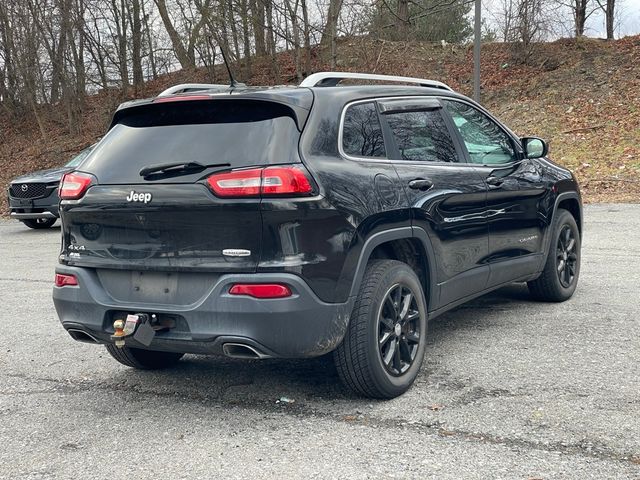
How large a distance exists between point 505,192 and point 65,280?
10.2ft

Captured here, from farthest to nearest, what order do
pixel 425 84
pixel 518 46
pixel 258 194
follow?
pixel 518 46
pixel 425 84
pixel 258 194

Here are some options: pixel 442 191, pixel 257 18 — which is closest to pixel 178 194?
pixel 442 191

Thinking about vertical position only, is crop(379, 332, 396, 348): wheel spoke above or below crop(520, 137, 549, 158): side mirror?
below

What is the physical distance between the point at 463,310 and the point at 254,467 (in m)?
3.30

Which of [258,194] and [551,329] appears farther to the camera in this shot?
[551,329]

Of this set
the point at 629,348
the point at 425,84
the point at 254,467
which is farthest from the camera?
the point at 425,84

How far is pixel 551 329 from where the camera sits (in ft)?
18.0

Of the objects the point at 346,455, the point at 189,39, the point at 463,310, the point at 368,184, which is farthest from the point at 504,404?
the point at 189,39

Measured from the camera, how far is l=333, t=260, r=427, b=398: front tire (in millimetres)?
3969

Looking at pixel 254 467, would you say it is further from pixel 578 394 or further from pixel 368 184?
pixel 578 394

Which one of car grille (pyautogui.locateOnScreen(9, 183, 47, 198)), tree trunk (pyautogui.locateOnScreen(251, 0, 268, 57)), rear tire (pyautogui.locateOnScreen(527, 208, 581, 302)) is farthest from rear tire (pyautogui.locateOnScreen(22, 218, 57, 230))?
rear tire (pyautogui.locateOnScreen(527, 208, 581, 302))

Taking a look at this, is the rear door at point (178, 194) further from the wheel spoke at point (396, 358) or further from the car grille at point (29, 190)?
the car grille at point (29, 190)

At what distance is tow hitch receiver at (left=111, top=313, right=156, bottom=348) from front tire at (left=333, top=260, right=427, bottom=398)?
1.00 meters

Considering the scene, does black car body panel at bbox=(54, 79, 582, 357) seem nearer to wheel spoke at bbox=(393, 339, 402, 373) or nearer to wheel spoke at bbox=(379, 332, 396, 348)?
wheel spoke at bbox=(379, 332, 396, 348)
